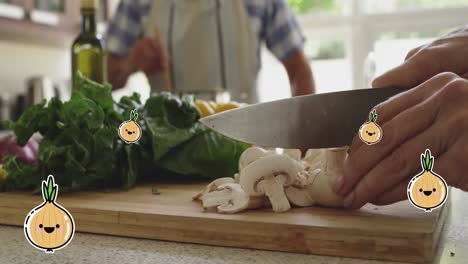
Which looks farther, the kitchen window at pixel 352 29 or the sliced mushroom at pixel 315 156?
the kitchen window at pixel 352 29

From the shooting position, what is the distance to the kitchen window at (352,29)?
2.86 m

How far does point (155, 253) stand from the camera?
0.59m

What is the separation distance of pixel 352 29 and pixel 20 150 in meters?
2.35

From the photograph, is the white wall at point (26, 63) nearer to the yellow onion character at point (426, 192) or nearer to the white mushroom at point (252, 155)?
the white mushroom at point (252, 155)

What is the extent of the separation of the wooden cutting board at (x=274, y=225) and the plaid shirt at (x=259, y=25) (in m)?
1.51

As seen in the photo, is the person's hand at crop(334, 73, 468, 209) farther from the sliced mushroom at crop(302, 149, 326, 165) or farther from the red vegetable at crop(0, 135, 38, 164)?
the red vegetable at crop(0, 135, 38, 164)

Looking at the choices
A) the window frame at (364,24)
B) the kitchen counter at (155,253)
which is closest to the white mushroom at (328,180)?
the kitchen counter at (155,253)

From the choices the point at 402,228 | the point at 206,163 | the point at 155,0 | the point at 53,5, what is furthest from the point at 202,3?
the point at 402,228

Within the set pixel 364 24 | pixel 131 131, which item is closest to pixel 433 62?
pixel 131 131

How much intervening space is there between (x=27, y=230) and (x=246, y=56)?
1.84 metres

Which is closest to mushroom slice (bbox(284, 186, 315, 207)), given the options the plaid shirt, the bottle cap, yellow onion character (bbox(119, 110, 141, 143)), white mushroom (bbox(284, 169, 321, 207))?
white mushroom (bbox(284, 169, 321, 207))

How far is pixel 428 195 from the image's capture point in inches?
18.0

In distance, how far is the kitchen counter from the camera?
55cm

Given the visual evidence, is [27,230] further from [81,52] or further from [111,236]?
[81,52]
